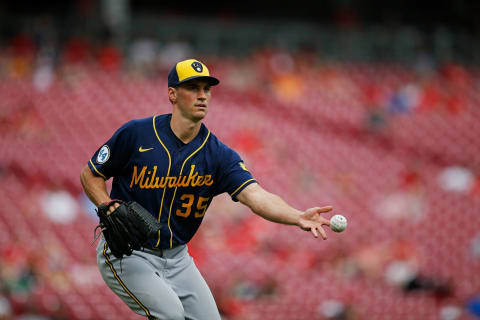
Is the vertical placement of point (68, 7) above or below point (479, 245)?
above

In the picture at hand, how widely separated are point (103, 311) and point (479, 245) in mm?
6434

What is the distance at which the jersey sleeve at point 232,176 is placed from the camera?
373cm

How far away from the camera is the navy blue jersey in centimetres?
365

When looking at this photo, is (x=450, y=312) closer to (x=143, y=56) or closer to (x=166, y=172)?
(x=166, y=172)

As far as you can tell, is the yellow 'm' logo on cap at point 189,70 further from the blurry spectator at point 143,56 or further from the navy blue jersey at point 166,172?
the blurry spectator at point 143,56

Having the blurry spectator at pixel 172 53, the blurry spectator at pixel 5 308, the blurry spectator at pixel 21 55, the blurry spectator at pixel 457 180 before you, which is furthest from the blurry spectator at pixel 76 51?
the blurry spectator at pixel 457 180

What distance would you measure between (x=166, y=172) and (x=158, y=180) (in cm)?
6

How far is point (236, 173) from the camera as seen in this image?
148 inches

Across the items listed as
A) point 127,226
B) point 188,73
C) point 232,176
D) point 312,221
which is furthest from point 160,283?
point 188,73

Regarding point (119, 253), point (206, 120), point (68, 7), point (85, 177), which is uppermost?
point (68, 7)

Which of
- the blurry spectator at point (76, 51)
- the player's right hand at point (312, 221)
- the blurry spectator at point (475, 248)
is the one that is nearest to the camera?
the player's right hand at point (312, 221)

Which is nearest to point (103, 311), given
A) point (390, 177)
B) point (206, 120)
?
point (206, 120)

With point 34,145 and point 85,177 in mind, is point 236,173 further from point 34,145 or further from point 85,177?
point 34,145

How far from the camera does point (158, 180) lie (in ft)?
12.0
